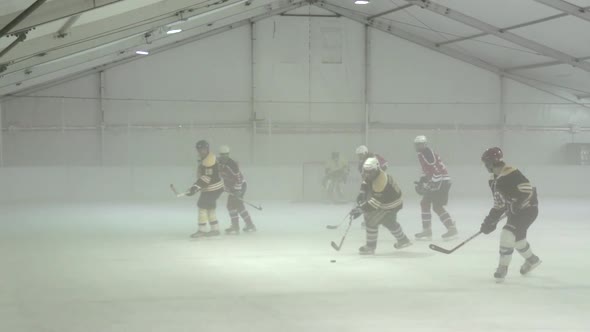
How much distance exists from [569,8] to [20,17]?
1108 cm

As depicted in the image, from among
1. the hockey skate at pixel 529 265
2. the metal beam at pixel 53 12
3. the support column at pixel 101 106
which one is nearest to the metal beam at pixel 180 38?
the support column at pixel 101 106

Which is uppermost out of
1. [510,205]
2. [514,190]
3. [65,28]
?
[65,28]

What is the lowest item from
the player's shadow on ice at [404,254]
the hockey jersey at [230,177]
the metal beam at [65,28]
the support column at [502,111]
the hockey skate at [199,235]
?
the player's shadow on ice at [404,254]

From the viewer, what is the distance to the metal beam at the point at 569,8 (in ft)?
46.5

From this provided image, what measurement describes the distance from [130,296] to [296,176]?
498 inches

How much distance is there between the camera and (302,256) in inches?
340

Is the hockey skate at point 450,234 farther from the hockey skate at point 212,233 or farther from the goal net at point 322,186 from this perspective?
the goal net at point 322,186

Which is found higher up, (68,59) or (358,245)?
(68,59)

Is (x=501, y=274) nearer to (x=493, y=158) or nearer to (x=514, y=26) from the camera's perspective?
(x=493, y=158)

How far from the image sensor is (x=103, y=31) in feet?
33.4

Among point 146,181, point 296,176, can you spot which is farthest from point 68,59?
point 296,176

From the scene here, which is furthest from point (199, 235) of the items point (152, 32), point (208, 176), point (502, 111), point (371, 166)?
point (502, 111)

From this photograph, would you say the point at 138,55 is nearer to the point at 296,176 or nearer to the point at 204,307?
the point at 296,176

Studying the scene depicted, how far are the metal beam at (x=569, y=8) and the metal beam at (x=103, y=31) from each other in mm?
6971
